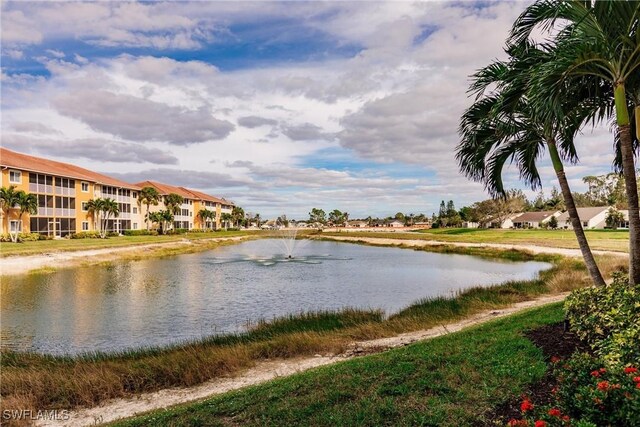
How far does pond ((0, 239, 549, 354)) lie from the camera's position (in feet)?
47.8

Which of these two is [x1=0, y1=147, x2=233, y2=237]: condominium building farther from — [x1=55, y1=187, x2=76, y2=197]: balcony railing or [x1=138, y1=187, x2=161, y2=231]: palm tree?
[x1=138, y1=187, x2=161, y2=231]: palm tree

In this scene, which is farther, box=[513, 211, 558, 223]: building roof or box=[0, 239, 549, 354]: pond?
box=[513, 211, 558, 223]: building roof

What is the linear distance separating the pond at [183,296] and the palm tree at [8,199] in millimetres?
15988

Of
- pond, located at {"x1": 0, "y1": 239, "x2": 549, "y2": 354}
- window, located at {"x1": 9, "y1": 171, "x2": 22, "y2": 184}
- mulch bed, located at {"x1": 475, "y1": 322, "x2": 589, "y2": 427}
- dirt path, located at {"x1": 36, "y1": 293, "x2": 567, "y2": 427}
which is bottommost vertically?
pond, located at {"x1": 0, "y1": 239, "x2": 549, "y2": 354}

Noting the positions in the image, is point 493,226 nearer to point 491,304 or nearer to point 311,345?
point 491,304

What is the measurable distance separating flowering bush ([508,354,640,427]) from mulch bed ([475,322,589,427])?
0.50 metres

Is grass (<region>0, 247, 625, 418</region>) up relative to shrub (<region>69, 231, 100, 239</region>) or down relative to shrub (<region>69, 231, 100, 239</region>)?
down

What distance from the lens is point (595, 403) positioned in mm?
3770

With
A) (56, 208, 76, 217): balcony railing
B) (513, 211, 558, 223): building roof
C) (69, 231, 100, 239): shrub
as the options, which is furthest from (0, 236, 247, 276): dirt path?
(513, 211, 558, 223): building roof

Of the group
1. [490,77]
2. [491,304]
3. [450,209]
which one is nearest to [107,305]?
[491,304]

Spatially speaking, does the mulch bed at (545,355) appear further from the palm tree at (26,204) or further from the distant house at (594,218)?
the distant house at (594,218)

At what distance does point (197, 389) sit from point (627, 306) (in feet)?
26.1

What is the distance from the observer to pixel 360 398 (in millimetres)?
5547

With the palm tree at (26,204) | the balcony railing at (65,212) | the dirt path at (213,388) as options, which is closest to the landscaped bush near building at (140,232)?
the balcony railing at (65,212)
